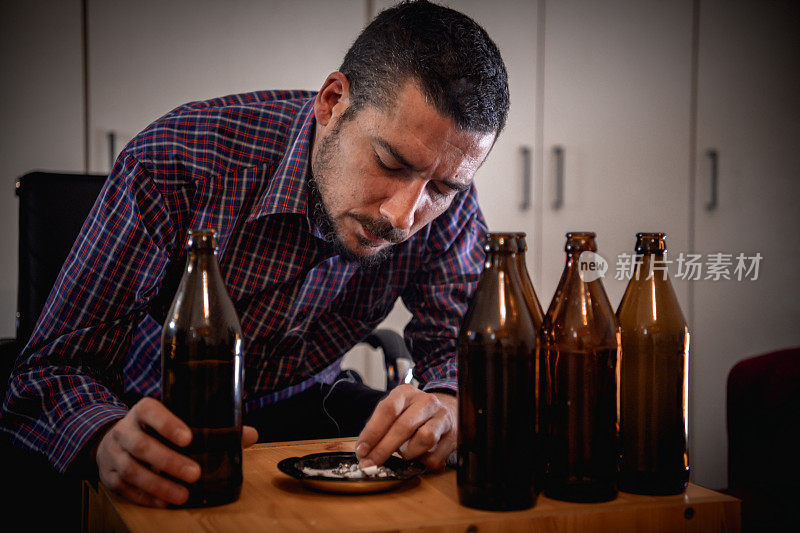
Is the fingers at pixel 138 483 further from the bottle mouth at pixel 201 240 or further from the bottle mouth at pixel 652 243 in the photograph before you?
the bottle mouth at pixel 652 243

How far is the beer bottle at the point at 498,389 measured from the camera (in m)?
0.69

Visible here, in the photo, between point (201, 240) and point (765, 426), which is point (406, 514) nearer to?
point (201, 240)

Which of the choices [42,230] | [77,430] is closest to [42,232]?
[42,230]

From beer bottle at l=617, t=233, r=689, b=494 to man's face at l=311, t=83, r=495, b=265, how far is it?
1.21 feet

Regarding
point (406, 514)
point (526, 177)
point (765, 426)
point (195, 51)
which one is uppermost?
point (195, 51)

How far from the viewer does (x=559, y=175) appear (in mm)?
2783

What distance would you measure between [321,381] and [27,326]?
598 millimetres

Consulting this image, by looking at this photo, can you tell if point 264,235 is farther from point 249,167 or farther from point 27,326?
point 27,326

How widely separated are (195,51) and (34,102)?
532mm

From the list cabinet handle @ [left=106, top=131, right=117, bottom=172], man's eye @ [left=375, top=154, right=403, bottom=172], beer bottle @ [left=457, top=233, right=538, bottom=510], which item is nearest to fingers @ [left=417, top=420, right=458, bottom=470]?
beer bottle @ [left=457, top=233, right=538, bottom=510]

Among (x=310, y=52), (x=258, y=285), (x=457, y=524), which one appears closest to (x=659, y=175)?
(x=310, y=52)

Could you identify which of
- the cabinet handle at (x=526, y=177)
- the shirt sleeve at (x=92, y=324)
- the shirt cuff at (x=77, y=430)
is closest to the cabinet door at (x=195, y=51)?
the cabinet handle at (x=526, y=177)

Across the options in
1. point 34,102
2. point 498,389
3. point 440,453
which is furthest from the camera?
point 34,102

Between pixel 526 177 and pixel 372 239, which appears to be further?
pixel 526 177
